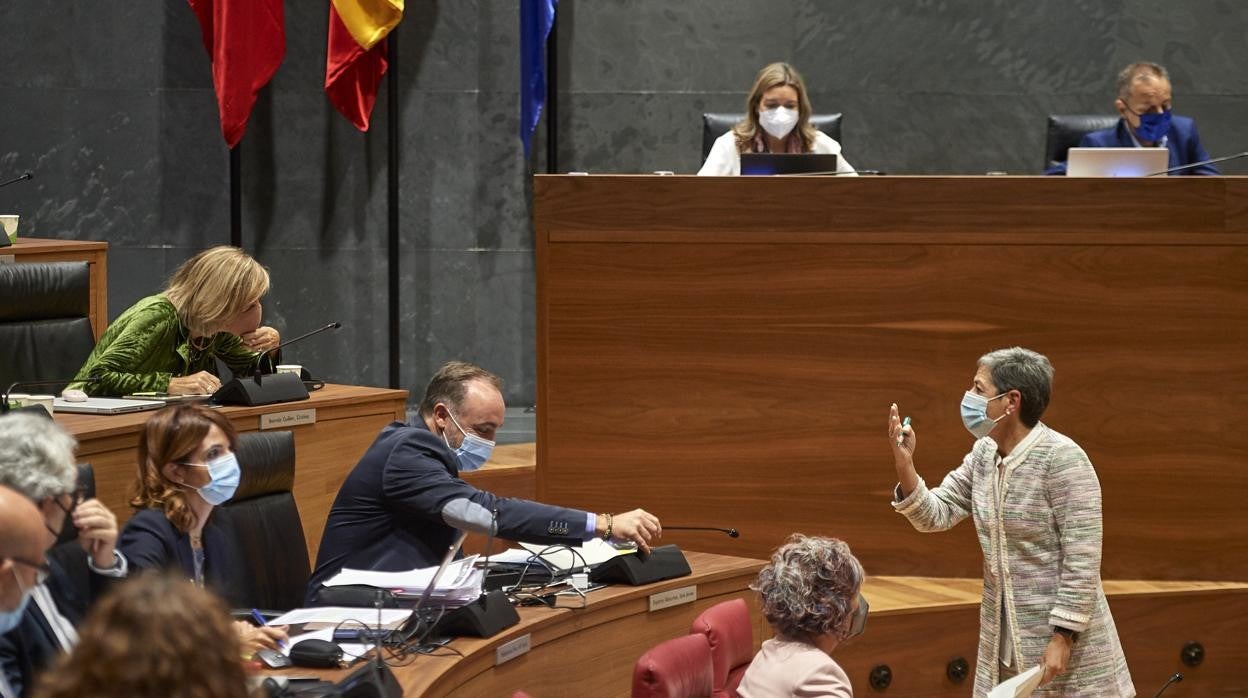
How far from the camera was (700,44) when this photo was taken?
6.93m

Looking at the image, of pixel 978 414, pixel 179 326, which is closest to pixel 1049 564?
pixel 978 414

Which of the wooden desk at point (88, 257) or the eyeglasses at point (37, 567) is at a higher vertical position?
the wooden desk at point (88, 257)

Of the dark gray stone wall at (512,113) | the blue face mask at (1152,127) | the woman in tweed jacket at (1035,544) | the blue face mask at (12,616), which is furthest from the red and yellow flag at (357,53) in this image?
the blue face mask at (12,616)

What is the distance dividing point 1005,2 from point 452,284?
2830 mm

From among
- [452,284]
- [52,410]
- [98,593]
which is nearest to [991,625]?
[98,593]

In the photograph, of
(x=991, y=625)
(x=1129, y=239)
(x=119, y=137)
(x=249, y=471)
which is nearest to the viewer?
(x=249, y=471)

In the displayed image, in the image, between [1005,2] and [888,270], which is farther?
[1005,2]

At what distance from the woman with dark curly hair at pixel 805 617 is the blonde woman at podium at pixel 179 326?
1961 millimetres

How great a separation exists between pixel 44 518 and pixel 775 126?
11.4 feet

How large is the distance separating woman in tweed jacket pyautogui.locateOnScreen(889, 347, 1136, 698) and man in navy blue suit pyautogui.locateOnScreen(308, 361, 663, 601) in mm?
836

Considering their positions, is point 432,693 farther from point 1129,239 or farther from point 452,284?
point 452,284

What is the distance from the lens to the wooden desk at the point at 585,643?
9.21ft

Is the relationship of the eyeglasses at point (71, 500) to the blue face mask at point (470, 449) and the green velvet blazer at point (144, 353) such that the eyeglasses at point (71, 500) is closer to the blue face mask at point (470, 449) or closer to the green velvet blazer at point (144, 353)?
the blue face mask at point (470, 449)

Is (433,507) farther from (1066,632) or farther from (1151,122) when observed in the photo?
(1151,122)
